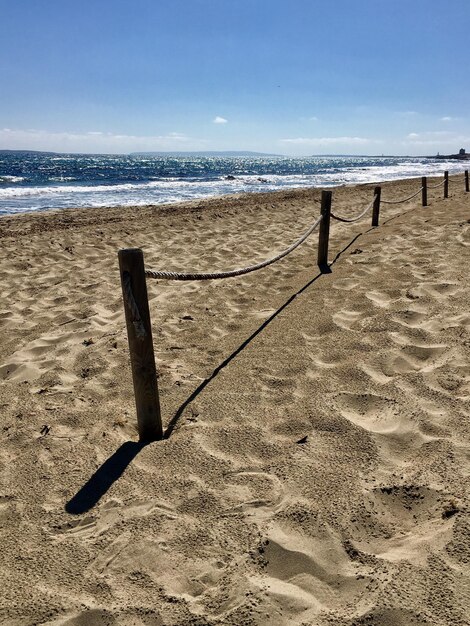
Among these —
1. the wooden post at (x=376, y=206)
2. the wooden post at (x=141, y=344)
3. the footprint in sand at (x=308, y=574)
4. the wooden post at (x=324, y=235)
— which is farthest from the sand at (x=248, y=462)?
the wooden post at (x=376, y=206)

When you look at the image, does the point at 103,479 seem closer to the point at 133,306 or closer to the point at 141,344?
the point at 141,344

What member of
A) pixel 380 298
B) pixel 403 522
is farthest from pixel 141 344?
pixel 380 298

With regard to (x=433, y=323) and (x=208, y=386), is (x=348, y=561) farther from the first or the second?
(x=433, y=323)

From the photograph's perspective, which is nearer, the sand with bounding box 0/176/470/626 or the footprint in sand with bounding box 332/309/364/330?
the sand with bounding box 0/176/470/626

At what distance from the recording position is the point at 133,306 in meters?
2.27

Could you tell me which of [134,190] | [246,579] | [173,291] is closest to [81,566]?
[246,579]

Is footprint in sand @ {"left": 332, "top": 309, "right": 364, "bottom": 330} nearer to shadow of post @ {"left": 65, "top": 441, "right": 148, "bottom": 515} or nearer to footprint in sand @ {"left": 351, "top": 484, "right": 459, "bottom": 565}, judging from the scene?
footprint in sand @ {"left": 351, "top": 484, "right": 459, "bottom": 565}

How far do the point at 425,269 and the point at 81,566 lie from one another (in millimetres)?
4603

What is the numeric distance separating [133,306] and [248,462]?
3.24 feet

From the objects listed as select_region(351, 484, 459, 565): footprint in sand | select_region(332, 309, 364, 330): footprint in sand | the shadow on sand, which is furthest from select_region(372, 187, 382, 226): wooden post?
select_region(351, 484, 459, 565): footprint in sand

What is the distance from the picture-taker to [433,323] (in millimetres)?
3566

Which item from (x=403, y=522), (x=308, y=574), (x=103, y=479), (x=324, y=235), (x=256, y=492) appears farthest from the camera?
(x=324, y=235)

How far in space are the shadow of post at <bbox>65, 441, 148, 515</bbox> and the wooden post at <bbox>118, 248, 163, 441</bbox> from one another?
11 centimetres

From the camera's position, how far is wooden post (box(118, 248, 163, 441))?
87.6 inches
